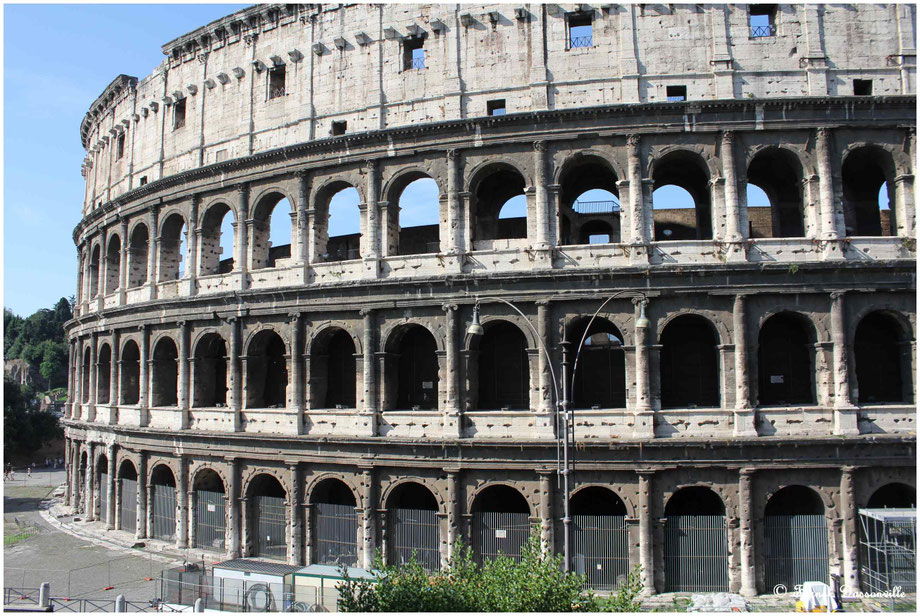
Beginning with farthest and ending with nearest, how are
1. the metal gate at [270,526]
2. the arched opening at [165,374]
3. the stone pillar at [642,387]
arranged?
the arched opening at [165,374] → the metal gate at [270,526] → the stone pillar at [642,387]

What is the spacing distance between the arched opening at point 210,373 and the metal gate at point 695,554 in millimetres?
16196

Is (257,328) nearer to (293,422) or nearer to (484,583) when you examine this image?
(293,422)

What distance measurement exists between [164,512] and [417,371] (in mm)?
11183

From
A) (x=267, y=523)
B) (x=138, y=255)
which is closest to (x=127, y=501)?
(x=267, y=523)

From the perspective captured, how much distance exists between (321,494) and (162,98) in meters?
16.9

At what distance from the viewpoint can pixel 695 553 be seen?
18.4 m

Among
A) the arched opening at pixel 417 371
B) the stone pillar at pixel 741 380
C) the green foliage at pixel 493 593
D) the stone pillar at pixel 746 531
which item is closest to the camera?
the green foliage at pixel 493 593

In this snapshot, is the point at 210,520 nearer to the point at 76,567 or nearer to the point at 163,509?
the point at 163,509

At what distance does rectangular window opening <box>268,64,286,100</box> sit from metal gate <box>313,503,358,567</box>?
556 inches

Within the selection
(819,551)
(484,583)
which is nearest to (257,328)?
(484,583)

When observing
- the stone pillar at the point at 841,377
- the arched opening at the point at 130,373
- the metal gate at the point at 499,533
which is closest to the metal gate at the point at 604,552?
the metal gate at the point at 499,533

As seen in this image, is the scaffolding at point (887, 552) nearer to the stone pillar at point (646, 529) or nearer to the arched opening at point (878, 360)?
the arched opening at point (878, 360)

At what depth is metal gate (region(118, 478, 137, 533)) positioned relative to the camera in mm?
26078

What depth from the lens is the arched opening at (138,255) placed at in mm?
27487
